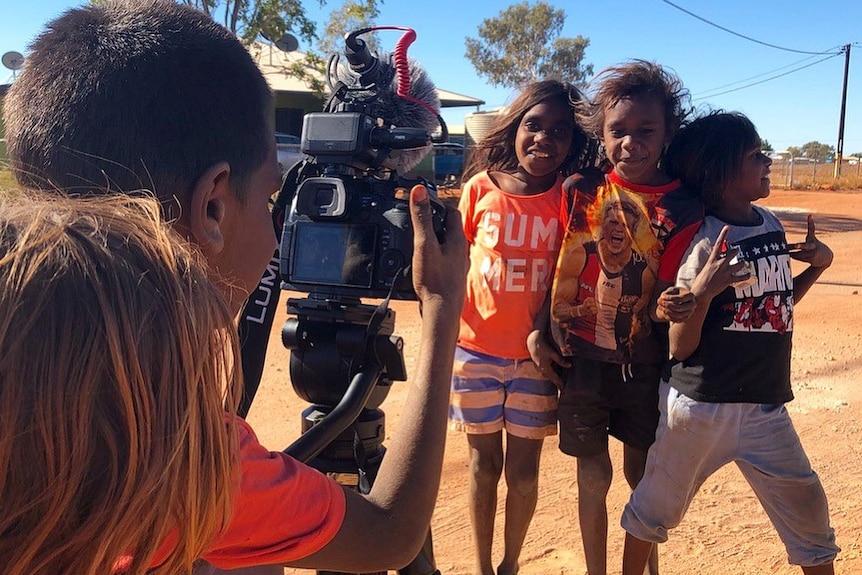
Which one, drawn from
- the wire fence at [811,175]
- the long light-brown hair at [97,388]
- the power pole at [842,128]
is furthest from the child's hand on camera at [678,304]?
the power pole at [842,128]

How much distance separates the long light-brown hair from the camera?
2.27 feet

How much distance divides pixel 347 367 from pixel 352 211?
1.19ft

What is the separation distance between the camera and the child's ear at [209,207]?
1.08 meters

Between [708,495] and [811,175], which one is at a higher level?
[811,175]

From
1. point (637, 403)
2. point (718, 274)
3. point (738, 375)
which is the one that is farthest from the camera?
point (637, 403)

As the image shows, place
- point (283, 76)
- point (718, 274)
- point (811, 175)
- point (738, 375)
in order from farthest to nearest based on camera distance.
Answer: point (811, 175) < point (283, 76) < point (738, 375) < point (718, 274)

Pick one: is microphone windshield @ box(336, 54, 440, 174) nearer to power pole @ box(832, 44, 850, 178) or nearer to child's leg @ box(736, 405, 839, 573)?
child's leg @ box(736, 405, 839, 573)

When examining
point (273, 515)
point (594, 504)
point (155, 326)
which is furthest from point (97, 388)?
point (594, 504)

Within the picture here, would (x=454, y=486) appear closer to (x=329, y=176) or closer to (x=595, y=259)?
(x=595, y=259)

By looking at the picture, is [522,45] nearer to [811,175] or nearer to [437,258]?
[811,175]

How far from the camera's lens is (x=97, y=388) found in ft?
2.35

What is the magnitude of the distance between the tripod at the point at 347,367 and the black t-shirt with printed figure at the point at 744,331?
994 mm

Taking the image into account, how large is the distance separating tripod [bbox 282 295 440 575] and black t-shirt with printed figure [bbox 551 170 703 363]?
954mm

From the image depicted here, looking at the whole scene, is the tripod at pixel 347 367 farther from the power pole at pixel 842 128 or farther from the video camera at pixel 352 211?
the power pole at pixel 842 128
